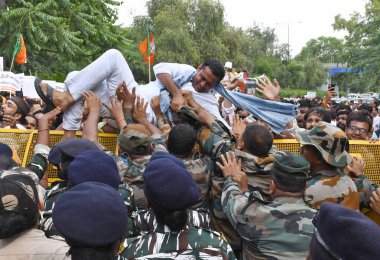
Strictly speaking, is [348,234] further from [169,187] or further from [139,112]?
[139,112]

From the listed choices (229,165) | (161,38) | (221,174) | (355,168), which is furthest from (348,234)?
(161,38)

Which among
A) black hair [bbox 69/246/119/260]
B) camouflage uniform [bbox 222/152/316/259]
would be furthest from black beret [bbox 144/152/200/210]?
camouflage uniform [bbox 222/152/316/259]

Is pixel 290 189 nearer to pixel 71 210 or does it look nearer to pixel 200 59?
pixel 71 210

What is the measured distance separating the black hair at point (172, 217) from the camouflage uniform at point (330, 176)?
1262mm

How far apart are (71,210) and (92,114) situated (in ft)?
8.18

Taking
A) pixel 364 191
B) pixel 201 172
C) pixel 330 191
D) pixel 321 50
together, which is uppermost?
pixel 321 50

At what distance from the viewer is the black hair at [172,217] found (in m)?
2.49

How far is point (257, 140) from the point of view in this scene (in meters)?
3.66

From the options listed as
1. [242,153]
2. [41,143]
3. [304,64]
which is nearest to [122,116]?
[41,143]

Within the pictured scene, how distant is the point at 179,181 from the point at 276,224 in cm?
79

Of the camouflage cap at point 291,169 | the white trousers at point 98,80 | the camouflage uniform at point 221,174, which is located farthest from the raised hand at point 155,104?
the camouflage cap at point 291,169

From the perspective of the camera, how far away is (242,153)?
3725 millimetres

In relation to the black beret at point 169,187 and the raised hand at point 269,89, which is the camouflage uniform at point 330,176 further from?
the raised hand at point 269,89

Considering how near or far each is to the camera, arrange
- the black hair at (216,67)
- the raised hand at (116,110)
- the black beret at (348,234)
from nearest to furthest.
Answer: the black beret at (348,234)
the raised hand at (116,110)
the black hair at (216,67)
